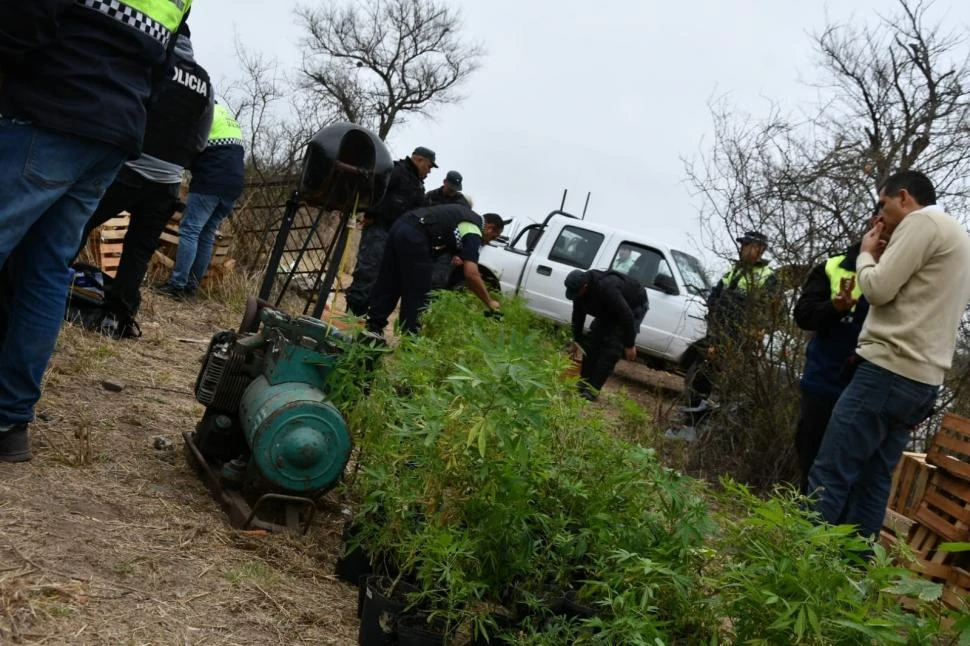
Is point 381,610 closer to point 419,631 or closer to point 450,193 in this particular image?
point 419,631

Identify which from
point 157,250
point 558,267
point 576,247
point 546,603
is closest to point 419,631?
point 546,603

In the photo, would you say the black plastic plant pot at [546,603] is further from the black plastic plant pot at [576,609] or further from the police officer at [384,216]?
the police officer at [384,216]

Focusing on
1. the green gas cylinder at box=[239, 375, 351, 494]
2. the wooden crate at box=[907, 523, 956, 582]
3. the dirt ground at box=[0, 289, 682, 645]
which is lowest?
the dirt ground at box=[0, 289, 682, 645]

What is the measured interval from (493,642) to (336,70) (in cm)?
3727

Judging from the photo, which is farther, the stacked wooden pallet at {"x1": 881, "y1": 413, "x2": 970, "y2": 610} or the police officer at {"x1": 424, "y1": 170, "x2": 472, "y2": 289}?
the police officer at {"x1": 424, "y1": 170, "x2": 472, "y2": 289}

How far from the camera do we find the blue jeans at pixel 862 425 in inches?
163

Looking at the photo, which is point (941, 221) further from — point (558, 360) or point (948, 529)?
point (558, 360)

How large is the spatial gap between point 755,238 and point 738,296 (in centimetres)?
46

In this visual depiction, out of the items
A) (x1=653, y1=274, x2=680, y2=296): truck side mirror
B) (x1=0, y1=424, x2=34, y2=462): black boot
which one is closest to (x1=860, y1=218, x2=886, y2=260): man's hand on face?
(x1=0, y1=424, x2=34, y2=462): black boot

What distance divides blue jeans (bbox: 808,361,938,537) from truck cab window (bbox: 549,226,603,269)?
8.16 metres

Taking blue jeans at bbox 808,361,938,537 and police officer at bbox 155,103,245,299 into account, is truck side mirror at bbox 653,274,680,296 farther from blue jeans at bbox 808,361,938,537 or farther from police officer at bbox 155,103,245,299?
blue jeans at bbox 808,361,938,537

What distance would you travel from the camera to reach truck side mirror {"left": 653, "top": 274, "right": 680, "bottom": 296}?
11922 millimetres

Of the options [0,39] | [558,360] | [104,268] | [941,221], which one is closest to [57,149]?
[0,39]

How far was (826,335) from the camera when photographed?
4.78 metres
